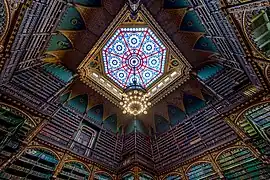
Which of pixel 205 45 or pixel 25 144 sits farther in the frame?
pixel 205 45

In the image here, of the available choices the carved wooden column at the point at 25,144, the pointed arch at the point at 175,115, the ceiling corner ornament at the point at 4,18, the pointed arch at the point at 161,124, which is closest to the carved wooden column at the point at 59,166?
the carved wooden column at the point at 25,144

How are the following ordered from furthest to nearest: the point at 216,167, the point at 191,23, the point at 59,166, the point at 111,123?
the point at 111,123 < the point at 191,23 < the point at 59,166 < the point at 216,167

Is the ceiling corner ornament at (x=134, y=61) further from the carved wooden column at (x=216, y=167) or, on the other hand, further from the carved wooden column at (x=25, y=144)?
the carved wooden column at (x=216, y=167)

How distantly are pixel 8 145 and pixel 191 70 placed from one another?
9.66 metres

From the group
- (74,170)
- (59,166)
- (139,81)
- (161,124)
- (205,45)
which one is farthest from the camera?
(139,81)

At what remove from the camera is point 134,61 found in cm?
1337

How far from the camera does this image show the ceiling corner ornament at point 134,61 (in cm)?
1125

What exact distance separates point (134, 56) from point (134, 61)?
1.18ft

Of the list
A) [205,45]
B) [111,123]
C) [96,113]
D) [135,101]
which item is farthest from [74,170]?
[205,45]

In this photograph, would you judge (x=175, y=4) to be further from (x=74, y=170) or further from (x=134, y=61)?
(x=74, y=170)

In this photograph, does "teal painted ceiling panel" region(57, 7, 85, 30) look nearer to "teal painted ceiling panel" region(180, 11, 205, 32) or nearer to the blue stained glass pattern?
the blue stained glass pattern

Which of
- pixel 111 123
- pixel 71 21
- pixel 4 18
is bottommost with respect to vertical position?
pixel 4 18

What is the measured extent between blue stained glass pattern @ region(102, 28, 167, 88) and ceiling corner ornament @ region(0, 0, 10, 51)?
6.72 meters

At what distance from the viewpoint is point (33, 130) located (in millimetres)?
7988
